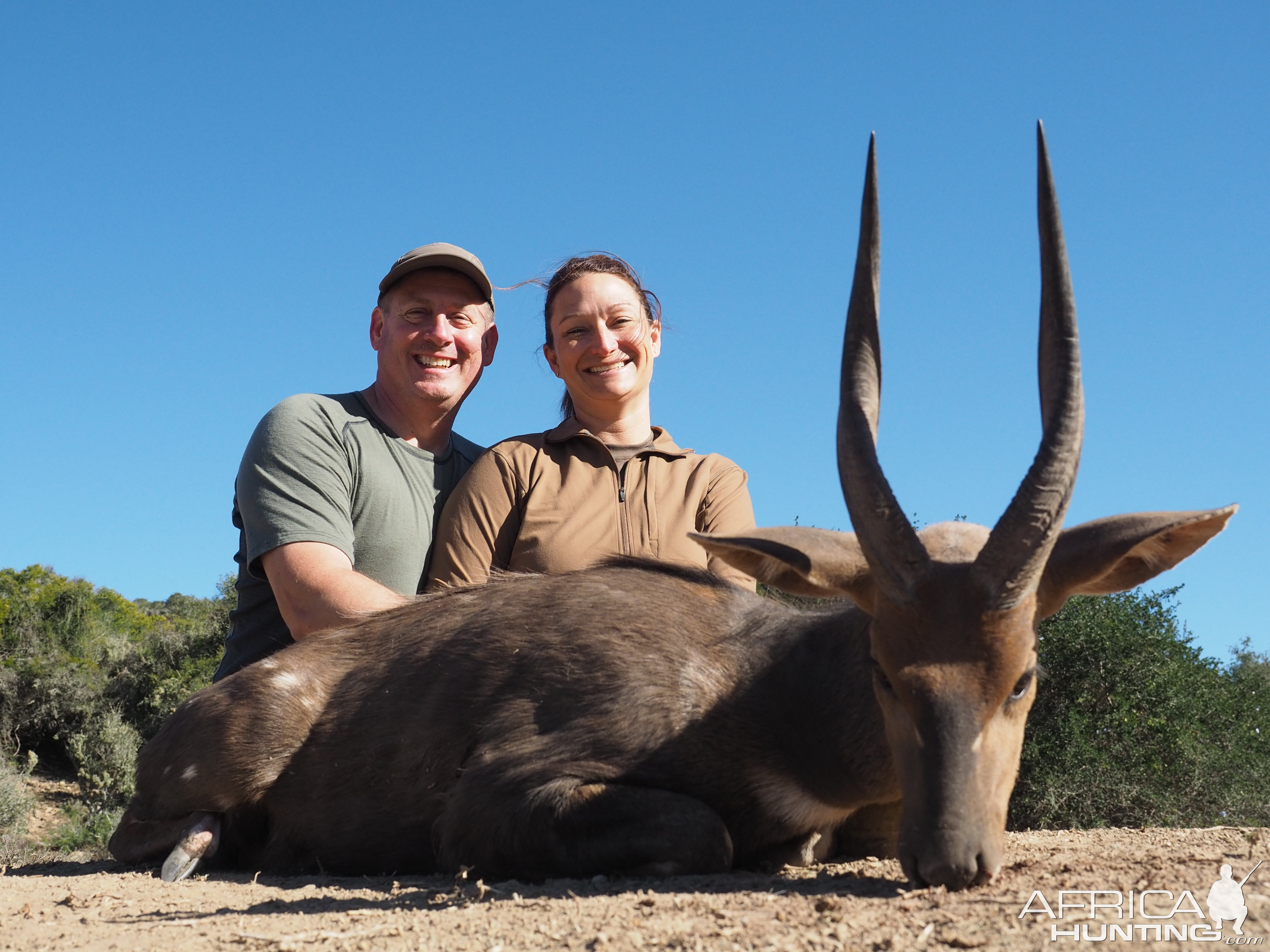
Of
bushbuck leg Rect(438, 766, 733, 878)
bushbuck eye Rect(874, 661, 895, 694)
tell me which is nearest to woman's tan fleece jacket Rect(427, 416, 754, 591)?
bushbuck leg Rect(438, 766, 733, 878)

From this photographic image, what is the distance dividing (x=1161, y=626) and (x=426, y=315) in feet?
22.5

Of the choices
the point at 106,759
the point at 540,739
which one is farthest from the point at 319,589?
the point at 106,759

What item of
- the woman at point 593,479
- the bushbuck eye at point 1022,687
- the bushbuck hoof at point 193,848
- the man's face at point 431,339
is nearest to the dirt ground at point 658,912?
the bushbuck hoof at point 193,848

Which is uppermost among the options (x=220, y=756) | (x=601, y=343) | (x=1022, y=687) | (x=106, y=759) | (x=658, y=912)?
(x=601, y=343)

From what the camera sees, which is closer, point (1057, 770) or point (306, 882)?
point (306, 882)

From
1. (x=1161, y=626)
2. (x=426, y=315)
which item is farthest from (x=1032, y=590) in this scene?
(x=1161, y=626)

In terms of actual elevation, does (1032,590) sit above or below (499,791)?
above

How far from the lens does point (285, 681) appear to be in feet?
21.0

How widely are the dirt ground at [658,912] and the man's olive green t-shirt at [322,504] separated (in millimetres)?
2229

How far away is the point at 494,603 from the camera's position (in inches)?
249

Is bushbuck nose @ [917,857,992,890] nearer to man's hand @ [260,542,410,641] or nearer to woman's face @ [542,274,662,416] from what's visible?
man's hand @ [260,542,410,641]

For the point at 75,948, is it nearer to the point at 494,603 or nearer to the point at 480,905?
the point at 480,905

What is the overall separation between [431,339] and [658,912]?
208 inches

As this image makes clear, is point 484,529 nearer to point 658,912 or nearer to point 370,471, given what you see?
point 370,471
